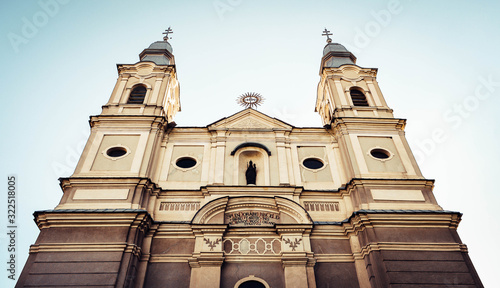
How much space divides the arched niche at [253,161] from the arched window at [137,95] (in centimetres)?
565

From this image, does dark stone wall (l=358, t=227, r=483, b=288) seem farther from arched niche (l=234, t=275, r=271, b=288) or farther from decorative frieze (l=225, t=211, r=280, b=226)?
arched niche (l=234, t=275, r=271, b=288)

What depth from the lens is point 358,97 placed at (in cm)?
1856

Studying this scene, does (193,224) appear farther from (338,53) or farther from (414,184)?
(338,53)

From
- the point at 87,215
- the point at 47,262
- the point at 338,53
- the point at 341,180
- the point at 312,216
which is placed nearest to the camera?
the point at 47,262

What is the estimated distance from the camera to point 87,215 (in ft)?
38.9

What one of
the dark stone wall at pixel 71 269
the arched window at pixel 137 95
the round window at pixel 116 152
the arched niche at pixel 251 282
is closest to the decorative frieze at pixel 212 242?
the arched niche at pixel 251 282

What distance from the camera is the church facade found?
1107 cm

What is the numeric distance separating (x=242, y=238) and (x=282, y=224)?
1.33m

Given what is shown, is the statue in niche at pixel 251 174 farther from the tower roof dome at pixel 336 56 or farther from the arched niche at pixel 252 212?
the tower roof dome at pixel 336 56

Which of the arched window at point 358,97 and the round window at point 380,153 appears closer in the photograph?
the round window at point 380,153

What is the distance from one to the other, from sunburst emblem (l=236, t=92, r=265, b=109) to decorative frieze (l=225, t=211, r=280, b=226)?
7.03 metres

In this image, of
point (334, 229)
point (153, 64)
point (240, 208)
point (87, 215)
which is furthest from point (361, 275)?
point (153, 64)

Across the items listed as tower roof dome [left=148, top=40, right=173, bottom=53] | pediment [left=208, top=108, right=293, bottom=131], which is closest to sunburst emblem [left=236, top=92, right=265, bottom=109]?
pediment [left=208, top=108, right=293, bottom=131]

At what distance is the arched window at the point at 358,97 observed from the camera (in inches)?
716
